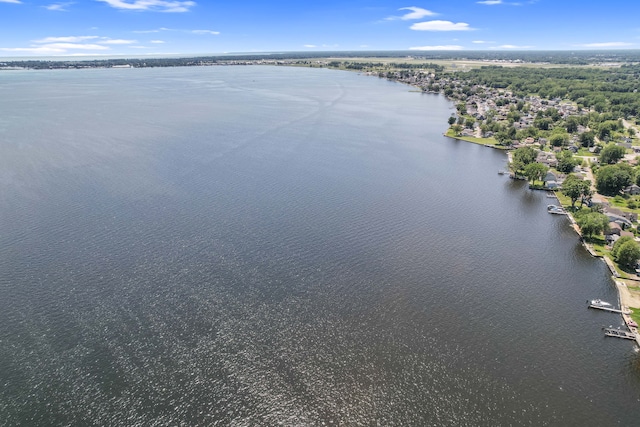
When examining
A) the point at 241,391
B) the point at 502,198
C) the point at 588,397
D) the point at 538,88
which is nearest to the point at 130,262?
the point at 241,391

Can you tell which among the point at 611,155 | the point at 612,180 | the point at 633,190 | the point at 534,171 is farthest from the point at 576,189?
the point at 611,155

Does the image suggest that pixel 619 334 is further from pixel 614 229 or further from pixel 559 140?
pixel 559 140

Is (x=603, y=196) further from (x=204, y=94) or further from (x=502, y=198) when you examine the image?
(x=204, y=94)

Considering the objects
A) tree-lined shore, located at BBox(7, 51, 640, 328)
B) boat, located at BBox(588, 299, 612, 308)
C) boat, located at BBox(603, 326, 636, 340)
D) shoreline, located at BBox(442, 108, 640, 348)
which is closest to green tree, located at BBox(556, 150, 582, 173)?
tree-lined shore, located at BBox(7, 51, 640, 328)

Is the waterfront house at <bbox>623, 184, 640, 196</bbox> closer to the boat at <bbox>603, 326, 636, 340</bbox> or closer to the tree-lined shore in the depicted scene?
the tree-lined shore

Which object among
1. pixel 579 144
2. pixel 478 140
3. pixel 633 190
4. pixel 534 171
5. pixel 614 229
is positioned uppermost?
pixel 534 171

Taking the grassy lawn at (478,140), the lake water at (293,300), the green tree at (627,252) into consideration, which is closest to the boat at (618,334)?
the lake water at (293,300)

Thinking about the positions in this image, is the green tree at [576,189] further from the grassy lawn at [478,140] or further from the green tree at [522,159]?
the grassy lawn at [478,140]
